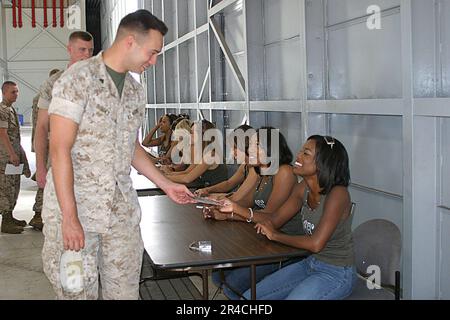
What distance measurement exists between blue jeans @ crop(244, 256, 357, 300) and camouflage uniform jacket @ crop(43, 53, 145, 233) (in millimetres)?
959

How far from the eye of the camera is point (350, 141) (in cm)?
390

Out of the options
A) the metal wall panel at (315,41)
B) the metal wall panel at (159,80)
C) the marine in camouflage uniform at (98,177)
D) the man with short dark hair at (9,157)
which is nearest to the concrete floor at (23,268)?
the man with short dark hair at (9,157)

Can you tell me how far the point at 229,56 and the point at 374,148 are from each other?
283 cm

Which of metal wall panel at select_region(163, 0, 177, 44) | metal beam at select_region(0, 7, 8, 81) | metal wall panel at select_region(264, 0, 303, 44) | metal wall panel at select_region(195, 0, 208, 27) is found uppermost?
metal beam at select_region(0, 7, 8, 81)

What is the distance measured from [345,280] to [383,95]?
127 cm

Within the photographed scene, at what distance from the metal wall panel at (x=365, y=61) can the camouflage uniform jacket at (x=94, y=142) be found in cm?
171

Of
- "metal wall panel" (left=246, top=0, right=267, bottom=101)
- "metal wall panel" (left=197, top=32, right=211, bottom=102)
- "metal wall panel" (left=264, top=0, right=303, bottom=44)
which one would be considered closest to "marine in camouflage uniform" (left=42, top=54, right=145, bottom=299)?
"metal wall panel" (left=264, top=0, right=303, bottom=44)

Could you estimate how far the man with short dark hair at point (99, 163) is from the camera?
2.13 m

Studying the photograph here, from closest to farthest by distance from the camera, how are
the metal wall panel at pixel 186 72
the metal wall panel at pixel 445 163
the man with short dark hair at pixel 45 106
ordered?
the metal wall panel at pixel 445 163, the man with short dark hair at pixel 45 106, the metal wall panel at pixel 186 72

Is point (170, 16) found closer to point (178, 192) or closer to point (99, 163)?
point (178, 192)

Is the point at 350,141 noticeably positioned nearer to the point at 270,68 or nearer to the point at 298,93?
the point at 298,93

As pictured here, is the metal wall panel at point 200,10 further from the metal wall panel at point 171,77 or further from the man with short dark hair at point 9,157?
the man with short dark hair at point 9,157

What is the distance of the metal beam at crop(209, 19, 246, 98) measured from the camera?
18.7 feet

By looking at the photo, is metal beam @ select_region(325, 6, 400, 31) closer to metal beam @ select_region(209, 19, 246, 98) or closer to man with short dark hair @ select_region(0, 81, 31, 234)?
metal beam @ select_region(209, 19, 246, 98)
